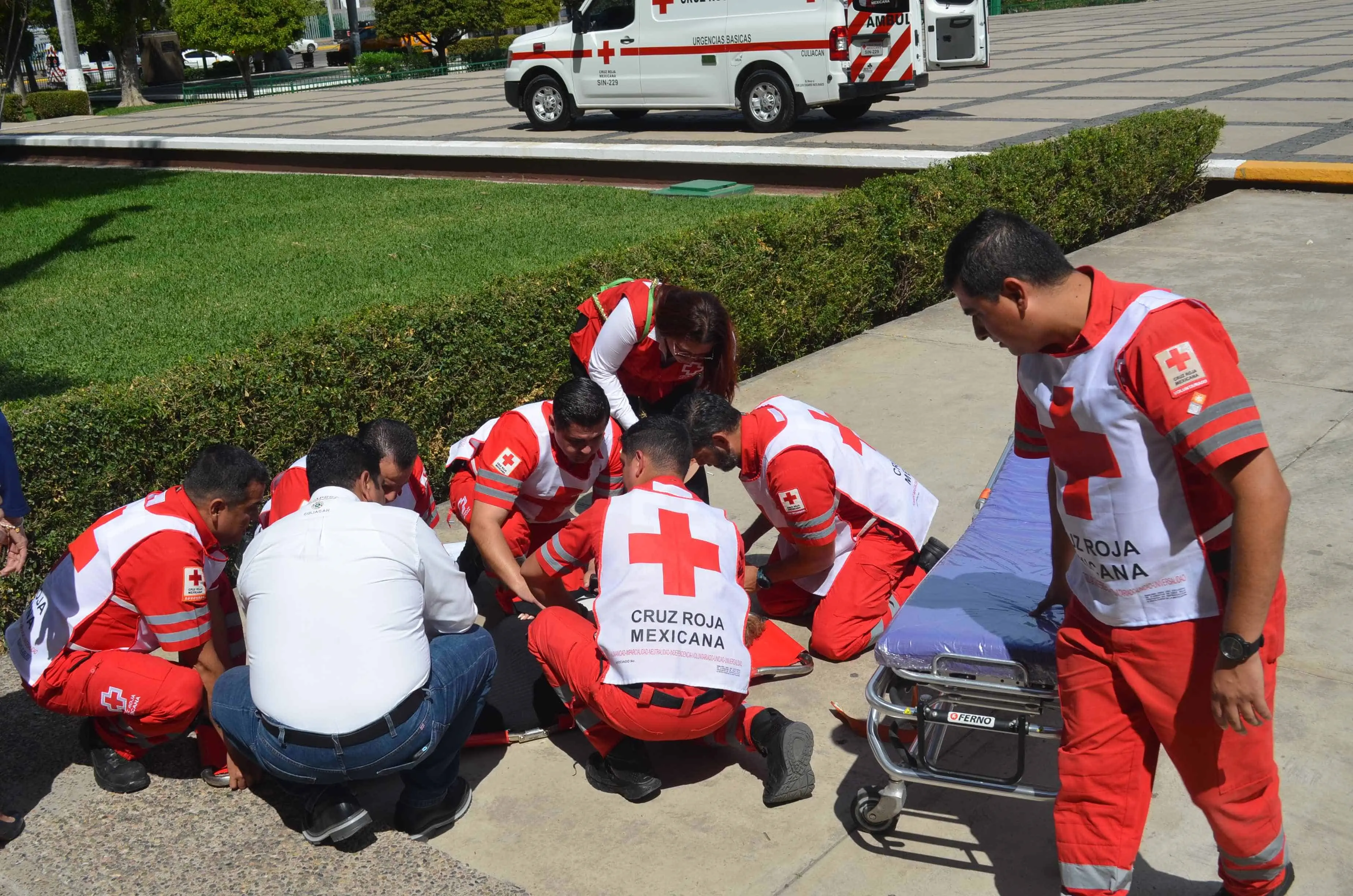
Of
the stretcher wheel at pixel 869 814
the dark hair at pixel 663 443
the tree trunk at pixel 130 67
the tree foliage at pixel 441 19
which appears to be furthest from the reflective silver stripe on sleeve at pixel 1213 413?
the tree foliage at pixel 441 19

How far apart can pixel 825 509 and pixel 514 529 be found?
52.5 inches

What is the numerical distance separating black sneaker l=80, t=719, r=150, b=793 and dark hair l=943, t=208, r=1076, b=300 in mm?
3005

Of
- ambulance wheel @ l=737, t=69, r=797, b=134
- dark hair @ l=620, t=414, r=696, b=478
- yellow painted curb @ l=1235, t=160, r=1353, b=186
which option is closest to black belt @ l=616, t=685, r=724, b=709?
dark hair @ l=620, t=414, r=696, b=478

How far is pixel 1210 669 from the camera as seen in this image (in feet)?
8.55

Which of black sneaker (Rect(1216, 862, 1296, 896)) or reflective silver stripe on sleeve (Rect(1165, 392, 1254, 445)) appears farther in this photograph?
black sneaker (Rect(1216, 862, 1296, 896))

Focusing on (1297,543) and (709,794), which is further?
(1297,543)

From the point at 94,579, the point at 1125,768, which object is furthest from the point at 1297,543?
the point at 94,579

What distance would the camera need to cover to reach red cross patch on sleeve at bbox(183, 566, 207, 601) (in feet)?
12.4

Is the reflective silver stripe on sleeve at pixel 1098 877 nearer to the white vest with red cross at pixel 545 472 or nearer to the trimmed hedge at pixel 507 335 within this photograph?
the white vest with red cross at pixel 545 472

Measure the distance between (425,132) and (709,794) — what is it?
16240 mm

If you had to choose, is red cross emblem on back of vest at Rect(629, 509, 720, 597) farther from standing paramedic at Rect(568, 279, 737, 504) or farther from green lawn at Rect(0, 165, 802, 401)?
green lawn at Rect(0, 165, 802, 401)

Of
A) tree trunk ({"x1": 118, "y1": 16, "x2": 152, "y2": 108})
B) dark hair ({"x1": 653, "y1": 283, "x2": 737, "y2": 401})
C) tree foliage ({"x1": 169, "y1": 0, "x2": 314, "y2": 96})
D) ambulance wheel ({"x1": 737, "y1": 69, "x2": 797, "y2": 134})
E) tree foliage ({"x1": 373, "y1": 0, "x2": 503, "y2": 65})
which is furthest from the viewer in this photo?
tree foliage ({"x1": 373, "y1": 0, "x2": 503, "y2": 65})

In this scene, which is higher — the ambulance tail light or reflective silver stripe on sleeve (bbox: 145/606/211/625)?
the ambulance tail light

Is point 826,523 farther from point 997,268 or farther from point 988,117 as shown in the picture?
point 988,117
